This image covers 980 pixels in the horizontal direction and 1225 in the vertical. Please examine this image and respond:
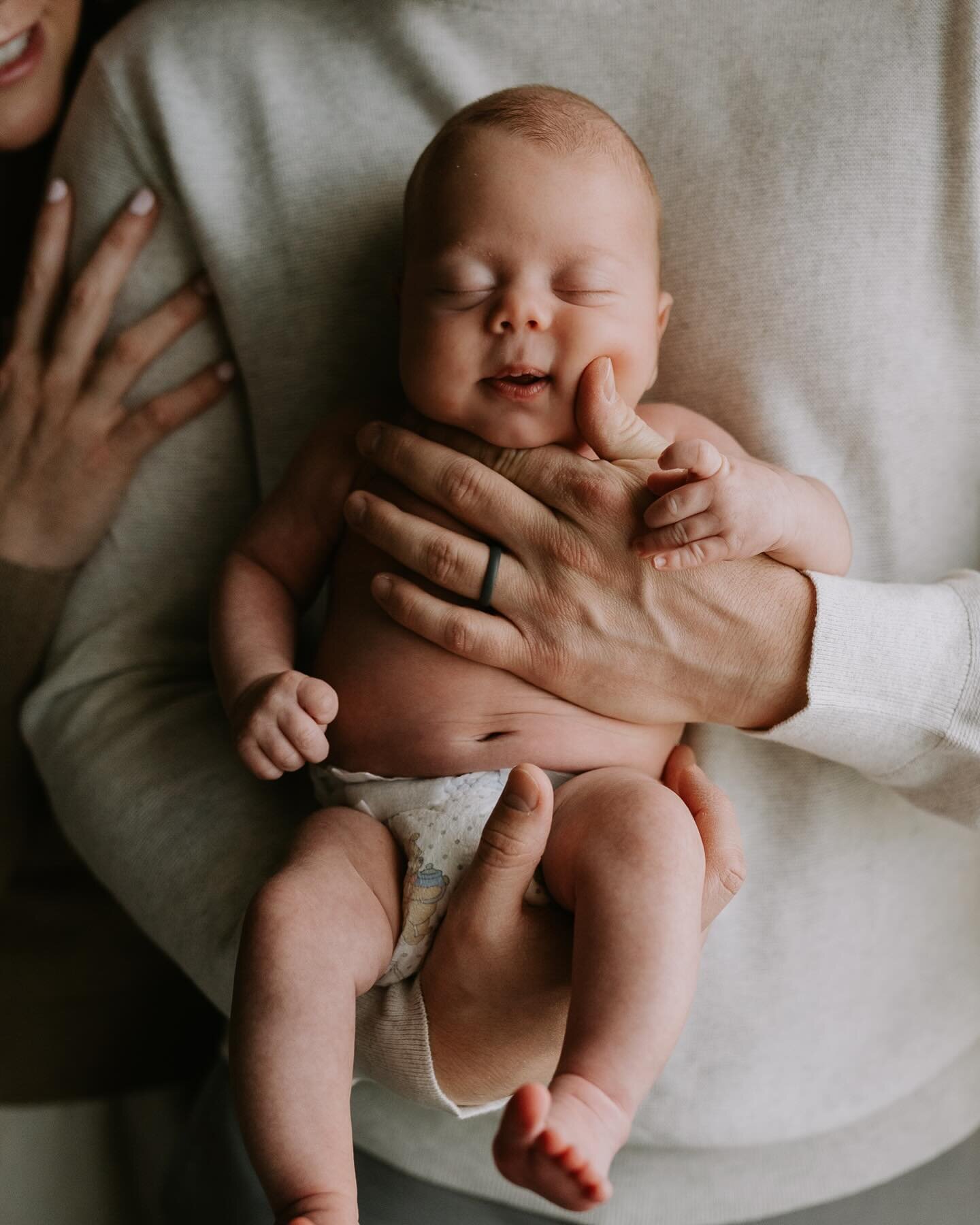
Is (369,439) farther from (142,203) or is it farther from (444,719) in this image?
(142,203)

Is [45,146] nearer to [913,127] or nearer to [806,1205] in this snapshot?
[913,127]

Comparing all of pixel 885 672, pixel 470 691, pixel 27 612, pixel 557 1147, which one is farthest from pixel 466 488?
pixel 27 612

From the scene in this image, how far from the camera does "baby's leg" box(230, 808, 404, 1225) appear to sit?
77 centimetres

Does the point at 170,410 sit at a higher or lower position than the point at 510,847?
higher

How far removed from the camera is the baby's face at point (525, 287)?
0.98 m

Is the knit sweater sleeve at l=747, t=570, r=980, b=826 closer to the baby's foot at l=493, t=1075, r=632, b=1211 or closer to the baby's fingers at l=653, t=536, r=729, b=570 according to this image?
the baby's fingers at l=653, t=536, r=729, b=570

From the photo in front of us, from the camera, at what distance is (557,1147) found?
0.69 m

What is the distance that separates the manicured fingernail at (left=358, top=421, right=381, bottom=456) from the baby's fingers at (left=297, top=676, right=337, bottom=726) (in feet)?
0.84

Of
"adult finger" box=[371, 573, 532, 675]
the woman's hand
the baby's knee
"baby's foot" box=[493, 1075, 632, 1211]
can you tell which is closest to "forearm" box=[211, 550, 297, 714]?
"adult finger" box=[371, 573, 532, 675]

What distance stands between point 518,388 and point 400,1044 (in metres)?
0.60

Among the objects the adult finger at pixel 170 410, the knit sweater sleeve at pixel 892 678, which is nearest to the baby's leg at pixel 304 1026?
the knit sweater sleeve at pixel 892 678

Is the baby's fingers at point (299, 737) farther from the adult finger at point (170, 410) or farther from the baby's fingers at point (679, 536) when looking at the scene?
the adult finger at point (170, 410)

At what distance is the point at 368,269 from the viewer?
1.19 m

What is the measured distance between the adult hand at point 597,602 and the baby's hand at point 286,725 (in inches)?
4.5
